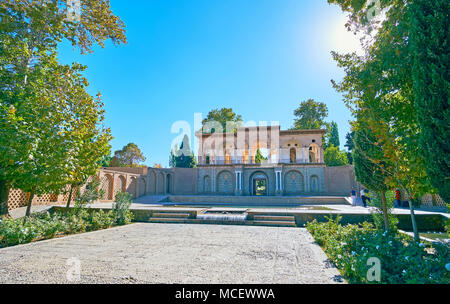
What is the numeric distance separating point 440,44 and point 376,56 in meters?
1.30

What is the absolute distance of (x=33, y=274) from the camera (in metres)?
3.35

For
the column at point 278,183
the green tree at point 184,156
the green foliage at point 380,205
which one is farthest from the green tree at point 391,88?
the green tree at point 184,156

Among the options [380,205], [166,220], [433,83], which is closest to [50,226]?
[166,220]

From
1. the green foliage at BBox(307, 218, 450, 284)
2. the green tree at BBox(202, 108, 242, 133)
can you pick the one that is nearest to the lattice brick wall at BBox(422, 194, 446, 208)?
the green foliage at BBox(307, 218, 450, 284)

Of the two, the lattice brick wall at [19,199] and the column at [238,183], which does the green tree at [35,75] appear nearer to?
the lattice brick wall at [19,199]

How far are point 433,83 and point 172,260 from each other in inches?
211

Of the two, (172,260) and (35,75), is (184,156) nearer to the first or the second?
(35,75)

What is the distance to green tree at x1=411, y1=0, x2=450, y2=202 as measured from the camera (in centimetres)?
353

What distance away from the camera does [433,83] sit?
3.55m

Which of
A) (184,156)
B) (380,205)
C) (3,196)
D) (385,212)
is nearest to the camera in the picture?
(385,212)

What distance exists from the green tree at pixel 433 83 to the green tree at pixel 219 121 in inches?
1233

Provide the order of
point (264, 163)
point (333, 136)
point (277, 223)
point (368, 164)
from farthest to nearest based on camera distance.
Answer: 1. point (333, 136)
2. point (264, 163)
3. point (277, 223)
4. point (368, 164)

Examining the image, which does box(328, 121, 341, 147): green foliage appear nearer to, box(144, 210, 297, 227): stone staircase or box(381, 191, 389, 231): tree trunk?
box(144, 210, 297, 227): stone staircase
